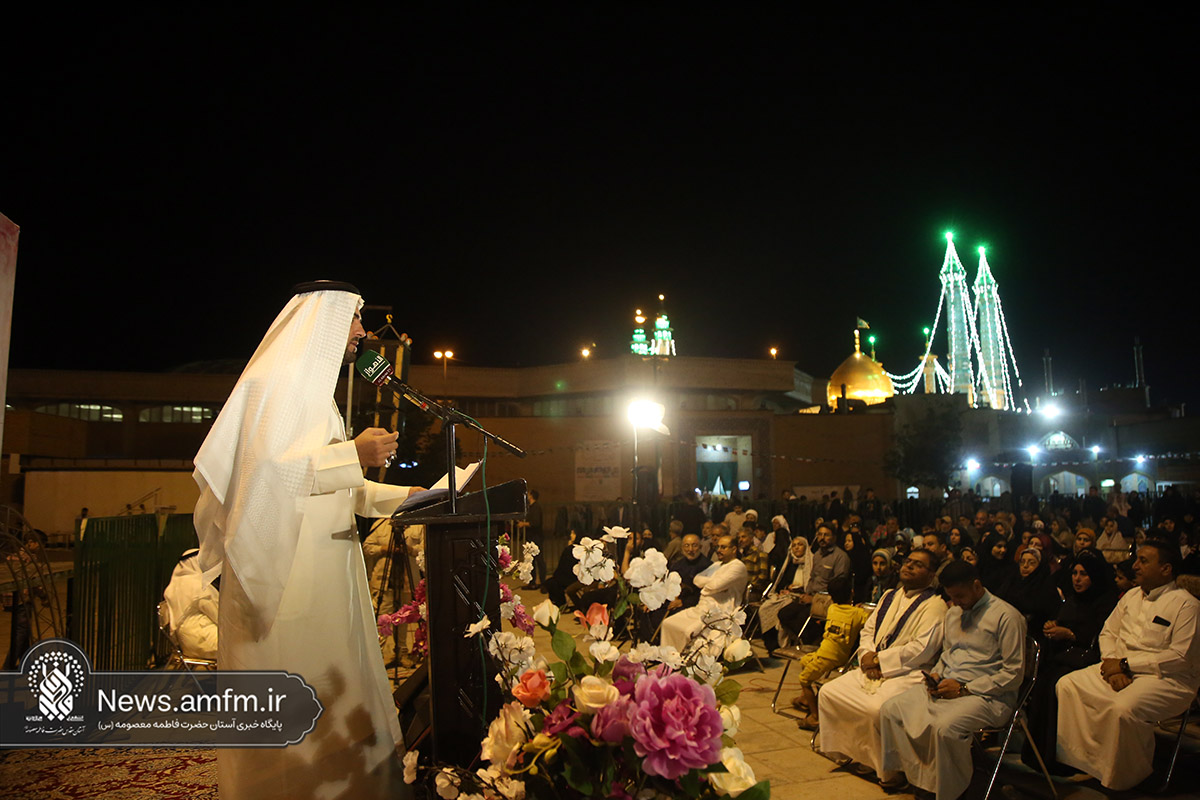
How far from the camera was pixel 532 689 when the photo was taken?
1831 millimetres

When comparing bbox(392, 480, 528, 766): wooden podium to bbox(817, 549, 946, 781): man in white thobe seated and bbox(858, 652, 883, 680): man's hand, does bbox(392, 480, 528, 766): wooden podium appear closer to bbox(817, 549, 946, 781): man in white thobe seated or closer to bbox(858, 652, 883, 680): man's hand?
bbox(817, 549, 946, 781): man in white thobe seated

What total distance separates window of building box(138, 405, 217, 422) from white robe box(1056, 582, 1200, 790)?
106 ft

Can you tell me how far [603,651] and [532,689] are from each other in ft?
0.63

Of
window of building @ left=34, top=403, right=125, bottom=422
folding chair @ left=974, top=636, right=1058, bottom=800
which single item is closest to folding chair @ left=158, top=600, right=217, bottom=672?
folding chair @ left=974, top=636, right=1058, bottom=800

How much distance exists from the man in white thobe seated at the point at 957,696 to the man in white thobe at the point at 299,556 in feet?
9.78

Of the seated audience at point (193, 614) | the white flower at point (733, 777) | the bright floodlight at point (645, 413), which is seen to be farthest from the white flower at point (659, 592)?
the bright floodlight at point (645, 413)

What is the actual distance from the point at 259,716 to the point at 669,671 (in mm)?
1537

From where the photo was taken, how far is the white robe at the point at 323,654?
259 centimetres

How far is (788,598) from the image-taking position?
8227 mm

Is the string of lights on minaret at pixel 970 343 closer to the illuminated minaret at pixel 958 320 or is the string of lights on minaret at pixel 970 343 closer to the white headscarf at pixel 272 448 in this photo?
the illuminated minaret at pixel 958 320

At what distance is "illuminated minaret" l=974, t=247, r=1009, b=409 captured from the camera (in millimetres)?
56594

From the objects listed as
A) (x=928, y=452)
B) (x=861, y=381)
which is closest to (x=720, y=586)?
(x=928, y=452)

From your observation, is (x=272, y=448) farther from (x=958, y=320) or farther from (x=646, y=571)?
(x=958, y=320)

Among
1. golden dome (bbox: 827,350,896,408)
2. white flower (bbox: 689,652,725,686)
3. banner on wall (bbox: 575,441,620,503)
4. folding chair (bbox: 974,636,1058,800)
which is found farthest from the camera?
golden dome (bbox: 827,350,896,408)
